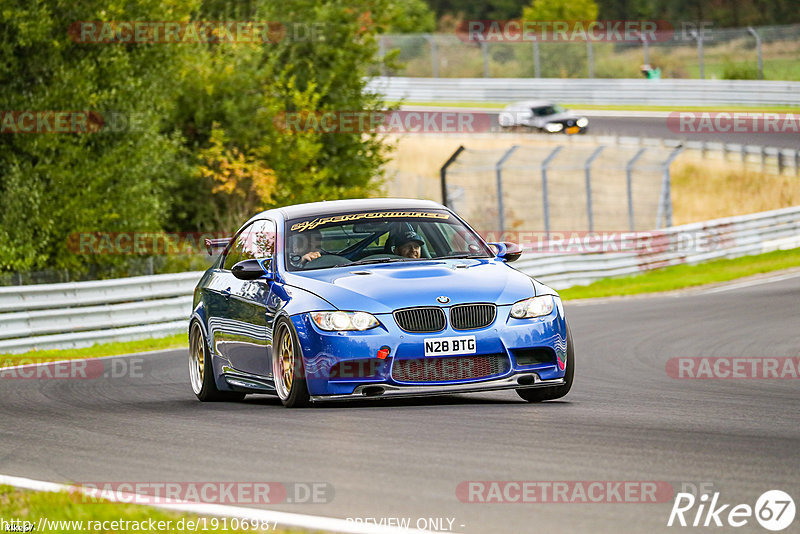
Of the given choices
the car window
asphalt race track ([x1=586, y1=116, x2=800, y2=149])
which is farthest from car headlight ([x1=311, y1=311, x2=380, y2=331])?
asphalt race track ([x1=586, y1=116, x2=800, y2=149])

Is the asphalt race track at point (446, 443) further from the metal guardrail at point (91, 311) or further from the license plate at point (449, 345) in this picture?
the metal guardrail at point (91, 311)

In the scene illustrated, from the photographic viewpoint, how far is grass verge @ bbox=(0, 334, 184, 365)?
58.0ft

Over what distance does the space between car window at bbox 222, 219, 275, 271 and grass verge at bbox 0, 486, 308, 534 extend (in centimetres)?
418

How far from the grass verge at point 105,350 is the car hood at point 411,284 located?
8.68m

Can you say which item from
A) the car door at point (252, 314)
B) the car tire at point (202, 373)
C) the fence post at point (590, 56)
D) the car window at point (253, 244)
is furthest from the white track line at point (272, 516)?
the fence post at point (590, 56)

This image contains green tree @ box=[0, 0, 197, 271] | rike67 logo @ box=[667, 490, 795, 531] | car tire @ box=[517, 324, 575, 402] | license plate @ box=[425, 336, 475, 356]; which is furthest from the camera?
green tree @ box=[0, 0, 197, 271]

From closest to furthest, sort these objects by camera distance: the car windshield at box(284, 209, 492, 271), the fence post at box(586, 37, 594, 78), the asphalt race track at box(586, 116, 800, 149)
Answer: the car windshield at box(284, 209, 492, 271) < the asphalt race track at box(586, 116, 800, 149) < the fence post at box(586, 37, 594, 78)

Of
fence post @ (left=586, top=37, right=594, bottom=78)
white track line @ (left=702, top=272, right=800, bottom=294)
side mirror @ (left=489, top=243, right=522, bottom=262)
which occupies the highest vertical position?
side mirror @ (left=489, top=243, right=522, bottom=262)

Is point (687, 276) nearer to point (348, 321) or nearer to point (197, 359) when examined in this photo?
point (197, 359)

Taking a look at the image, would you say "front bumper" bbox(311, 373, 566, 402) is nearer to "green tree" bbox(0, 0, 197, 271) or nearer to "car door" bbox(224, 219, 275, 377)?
"car door" bbox(224, 219, 275, 377)

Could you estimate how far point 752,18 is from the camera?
8506 centimetres

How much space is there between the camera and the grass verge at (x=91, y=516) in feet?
18.4

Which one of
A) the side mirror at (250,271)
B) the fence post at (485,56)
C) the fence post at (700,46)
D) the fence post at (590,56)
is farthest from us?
the fence post at (485,56)

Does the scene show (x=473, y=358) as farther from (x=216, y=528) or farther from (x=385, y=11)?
(x=385, y=11)
